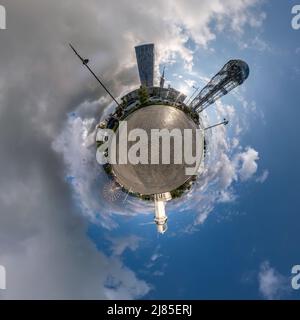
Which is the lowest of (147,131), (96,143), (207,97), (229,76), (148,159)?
(148,159)

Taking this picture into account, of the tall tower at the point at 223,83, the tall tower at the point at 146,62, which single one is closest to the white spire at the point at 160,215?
the tall tower at the point at 223,83

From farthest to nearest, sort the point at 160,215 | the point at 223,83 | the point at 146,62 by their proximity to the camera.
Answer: the point at 223,83 → the point at 146,62 → the point at 160,215

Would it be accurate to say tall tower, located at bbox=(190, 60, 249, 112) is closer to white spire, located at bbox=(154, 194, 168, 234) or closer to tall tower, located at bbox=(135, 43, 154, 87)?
tall tower, located at bbox=(135, 43, 154, 87)

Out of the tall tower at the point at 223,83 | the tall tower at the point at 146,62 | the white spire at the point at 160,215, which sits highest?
the tall tower at the point at 223,83

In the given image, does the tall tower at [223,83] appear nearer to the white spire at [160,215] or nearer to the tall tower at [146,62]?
the tall tower at [146,62]

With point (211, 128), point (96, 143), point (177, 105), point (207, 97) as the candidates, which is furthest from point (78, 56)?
point (207, 97)

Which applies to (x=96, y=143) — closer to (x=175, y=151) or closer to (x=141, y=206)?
(x=141, y=206)

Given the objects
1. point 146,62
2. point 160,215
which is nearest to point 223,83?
point 146,62

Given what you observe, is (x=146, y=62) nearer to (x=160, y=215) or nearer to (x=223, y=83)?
(x=223, y=83)

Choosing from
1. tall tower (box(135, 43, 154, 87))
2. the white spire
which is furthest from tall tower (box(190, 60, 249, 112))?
the white spire
